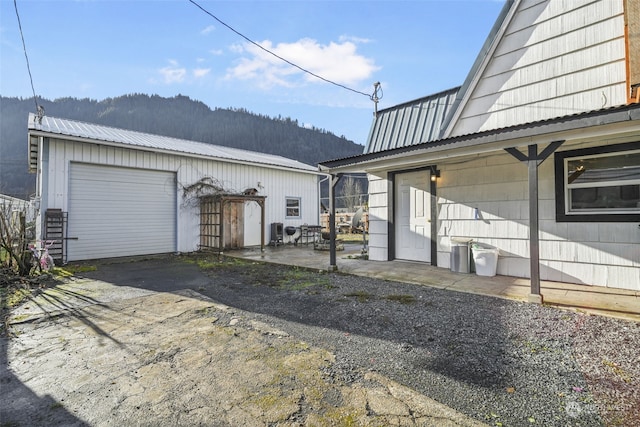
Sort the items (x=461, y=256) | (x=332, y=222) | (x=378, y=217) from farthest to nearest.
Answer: (x=378, y=217) < (x=332, y=222) < (x=461, y=256)

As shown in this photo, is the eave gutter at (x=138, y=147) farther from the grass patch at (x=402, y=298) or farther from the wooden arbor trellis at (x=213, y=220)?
the grass patch at (x=402, y=298)

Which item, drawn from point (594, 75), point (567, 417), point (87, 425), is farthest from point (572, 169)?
point (87, 425)

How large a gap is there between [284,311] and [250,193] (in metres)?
8.66

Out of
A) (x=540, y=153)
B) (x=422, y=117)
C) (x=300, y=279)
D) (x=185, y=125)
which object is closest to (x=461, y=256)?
(x=540, y=153)

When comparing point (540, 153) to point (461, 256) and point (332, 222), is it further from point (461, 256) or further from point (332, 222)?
→ point (332, 222)

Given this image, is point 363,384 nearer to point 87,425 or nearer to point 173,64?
Answer: point 87,425

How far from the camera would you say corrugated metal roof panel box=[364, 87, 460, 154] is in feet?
21.4

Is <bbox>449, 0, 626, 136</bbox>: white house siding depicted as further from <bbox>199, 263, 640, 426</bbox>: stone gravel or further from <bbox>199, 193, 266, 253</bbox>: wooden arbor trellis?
<bbox>199, 193, 266, 253</bbox>: wooden arbor trellis

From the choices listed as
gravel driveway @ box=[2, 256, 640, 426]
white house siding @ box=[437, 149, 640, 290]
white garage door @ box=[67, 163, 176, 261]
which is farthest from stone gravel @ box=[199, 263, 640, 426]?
white garage door @ box=[67, 163, 176, 261]

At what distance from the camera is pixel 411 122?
7047 mm

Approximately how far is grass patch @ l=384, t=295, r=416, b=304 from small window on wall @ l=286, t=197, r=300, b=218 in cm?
930

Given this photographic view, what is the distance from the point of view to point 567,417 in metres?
1.72

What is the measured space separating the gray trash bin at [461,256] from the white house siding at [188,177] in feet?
26.6

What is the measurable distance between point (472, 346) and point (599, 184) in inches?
150
